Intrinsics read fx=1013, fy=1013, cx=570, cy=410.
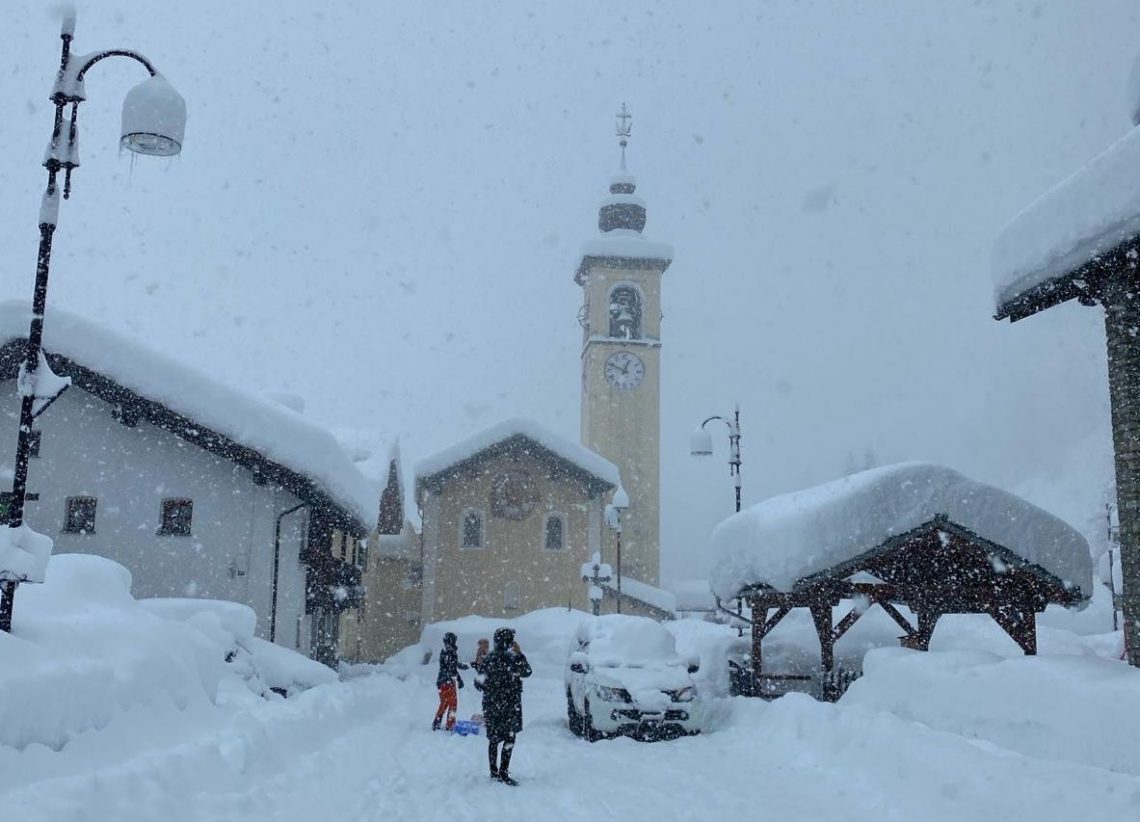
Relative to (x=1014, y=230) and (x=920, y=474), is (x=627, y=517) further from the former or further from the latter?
(x=1014, y=230)

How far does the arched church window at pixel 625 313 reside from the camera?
54188 mm

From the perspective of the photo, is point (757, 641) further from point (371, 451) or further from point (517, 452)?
point (517, 452)

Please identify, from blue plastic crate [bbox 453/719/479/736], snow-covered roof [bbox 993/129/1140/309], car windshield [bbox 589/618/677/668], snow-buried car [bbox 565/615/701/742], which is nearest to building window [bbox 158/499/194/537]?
blue plastic crate [bbox 453/719/479/736]

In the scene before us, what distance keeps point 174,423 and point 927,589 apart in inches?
579

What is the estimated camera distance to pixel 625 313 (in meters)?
54.2

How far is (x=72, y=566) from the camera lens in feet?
38.2

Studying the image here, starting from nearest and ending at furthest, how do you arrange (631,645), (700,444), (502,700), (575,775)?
(502,700) → (575,775) → (631,645) → (700,444)

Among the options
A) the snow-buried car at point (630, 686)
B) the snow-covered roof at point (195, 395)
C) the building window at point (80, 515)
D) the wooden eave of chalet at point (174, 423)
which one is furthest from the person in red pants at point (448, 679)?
the building window at point (80, 515)

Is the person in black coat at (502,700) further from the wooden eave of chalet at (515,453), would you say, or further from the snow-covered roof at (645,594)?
the snow-covered roof at (645,594)

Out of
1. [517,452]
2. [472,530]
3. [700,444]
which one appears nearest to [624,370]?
[517,452]

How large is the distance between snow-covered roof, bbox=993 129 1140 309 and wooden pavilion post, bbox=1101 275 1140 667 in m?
0.85

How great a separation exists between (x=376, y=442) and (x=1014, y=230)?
83.0ft

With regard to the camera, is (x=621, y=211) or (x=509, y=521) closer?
(x=509, y=521)

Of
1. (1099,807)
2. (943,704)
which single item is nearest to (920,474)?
(943,704)
